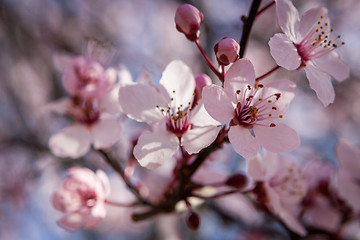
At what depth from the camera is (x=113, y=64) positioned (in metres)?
2.55

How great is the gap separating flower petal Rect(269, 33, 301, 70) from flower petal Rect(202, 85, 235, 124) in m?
0.17

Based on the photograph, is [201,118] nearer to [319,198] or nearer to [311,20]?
[311,20]

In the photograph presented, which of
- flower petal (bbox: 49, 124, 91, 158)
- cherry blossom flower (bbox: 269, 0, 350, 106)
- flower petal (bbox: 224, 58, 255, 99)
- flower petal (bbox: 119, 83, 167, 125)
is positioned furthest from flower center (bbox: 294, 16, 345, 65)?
flower petal (bbox: 49, 124, 91, 158)

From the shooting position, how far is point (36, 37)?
322cm

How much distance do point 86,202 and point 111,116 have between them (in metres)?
0.33

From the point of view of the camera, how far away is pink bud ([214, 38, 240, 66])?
0.87 metres

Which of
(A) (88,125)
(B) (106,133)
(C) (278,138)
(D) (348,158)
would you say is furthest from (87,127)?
(D) (348,158)

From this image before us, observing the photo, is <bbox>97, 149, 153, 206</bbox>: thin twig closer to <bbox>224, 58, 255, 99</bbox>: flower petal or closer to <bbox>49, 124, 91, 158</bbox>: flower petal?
<bbox>49, 124, 91, 158</bbox>: flower petal


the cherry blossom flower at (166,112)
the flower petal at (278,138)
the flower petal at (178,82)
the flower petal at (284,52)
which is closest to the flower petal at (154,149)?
the cherry blossom flower at (166,112)

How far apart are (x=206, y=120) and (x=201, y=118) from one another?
23mm

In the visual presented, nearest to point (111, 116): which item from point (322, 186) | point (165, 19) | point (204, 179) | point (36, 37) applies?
point (204, 179)

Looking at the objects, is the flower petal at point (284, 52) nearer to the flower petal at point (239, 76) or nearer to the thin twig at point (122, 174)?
the flower petal at point (239, 76)

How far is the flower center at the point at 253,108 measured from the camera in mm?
949

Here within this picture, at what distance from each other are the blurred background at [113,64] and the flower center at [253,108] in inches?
15.1
